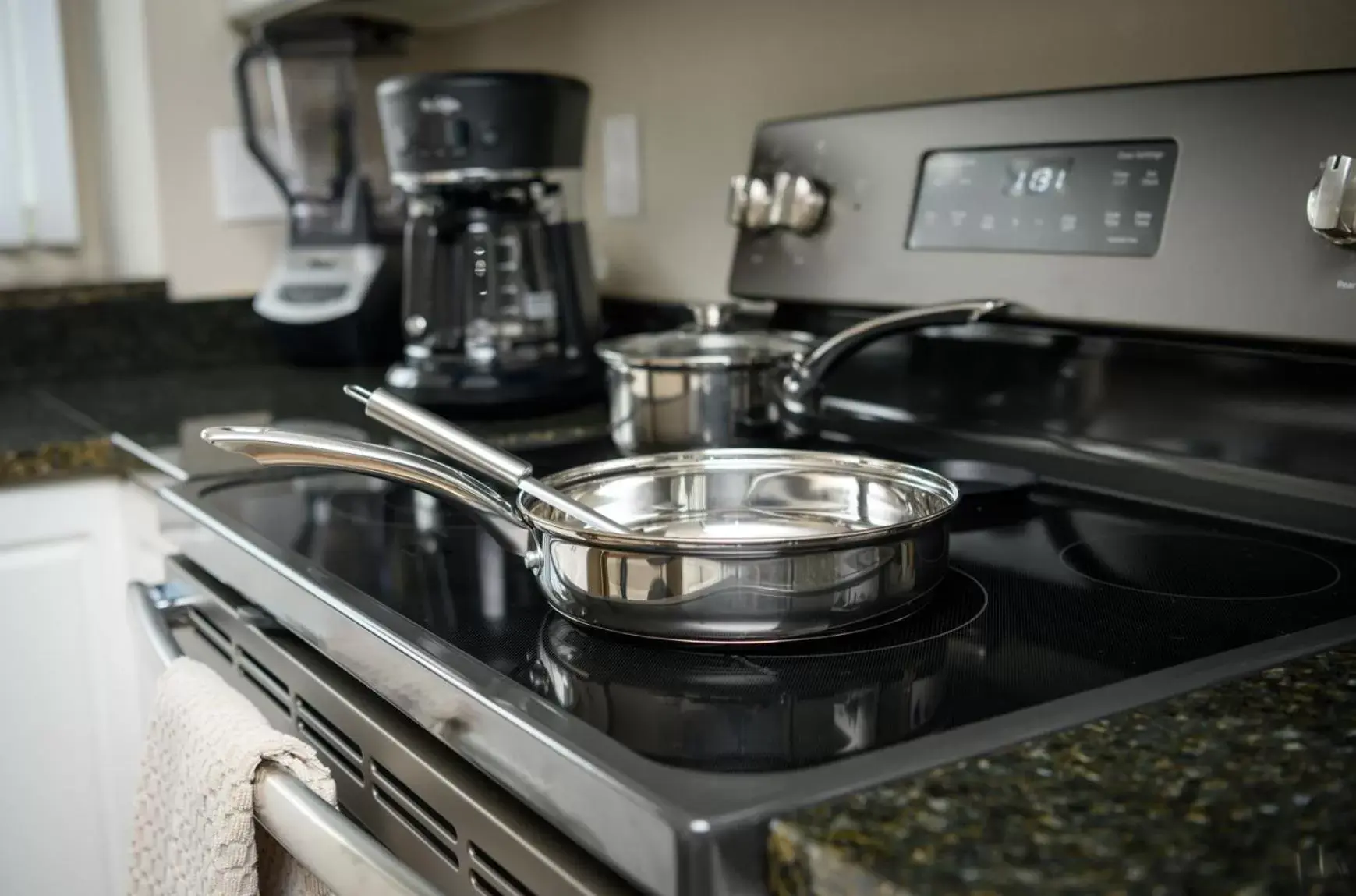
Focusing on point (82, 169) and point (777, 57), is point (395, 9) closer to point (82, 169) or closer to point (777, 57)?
point (82, 169)

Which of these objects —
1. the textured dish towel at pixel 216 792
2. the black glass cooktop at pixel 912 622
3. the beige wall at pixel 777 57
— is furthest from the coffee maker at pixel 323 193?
the textured dish towel at pixel 216 792

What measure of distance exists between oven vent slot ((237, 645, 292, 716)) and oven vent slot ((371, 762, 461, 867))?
0.49ft

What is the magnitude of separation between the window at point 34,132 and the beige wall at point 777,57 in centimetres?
53

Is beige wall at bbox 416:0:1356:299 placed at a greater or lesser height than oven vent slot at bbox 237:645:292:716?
greater

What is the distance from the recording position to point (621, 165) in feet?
5.43

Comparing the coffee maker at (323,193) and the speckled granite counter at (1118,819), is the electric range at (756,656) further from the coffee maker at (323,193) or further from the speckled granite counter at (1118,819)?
the coffee maker at (323,193)

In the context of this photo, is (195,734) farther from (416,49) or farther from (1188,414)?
(416,49)

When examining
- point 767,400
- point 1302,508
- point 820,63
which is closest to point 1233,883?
point 1302,508

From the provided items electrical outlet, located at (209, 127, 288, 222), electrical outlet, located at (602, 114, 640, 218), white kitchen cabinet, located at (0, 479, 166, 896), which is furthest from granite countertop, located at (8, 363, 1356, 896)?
electrical outlet, located at (209, 127, 288, 222)

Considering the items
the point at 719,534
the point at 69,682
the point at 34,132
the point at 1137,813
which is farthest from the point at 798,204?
the point at 34,132

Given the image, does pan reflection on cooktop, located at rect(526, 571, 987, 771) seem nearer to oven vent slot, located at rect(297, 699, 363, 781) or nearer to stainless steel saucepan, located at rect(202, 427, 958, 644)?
stainless steel saucepan, located at rect(202, 427, 958, 644)

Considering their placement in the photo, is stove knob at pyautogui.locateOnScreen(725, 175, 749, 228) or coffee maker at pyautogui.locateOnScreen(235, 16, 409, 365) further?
coffee maker at pyautogui.locateOnScreen(235, 16, 409, 365)

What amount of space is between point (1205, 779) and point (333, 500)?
675 millimetres

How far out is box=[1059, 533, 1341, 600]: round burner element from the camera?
0.69 meters
